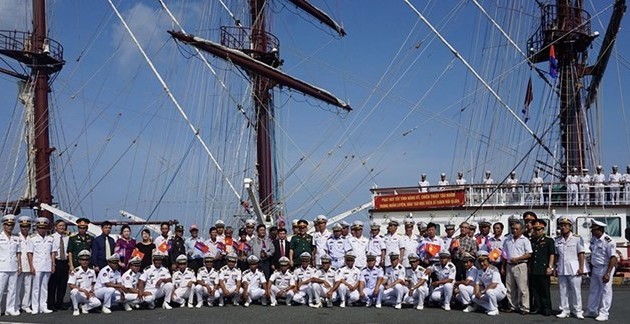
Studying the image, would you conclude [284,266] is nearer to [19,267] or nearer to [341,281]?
[341,281]

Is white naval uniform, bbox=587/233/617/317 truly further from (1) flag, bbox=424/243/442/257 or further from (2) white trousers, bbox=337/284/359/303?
(2) white trousers, bbox=337/284/359/303

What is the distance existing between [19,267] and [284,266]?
5605 mm

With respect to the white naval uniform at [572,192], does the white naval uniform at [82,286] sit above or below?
below

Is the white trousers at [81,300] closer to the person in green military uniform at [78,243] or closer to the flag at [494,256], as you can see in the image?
the person in green military uniform at [78,243]

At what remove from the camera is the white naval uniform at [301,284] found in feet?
49.3

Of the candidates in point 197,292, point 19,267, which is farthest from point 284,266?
point 19,267

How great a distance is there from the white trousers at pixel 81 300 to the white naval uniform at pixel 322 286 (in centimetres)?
462

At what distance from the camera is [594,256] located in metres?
13.0

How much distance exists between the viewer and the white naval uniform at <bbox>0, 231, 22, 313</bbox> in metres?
13.8

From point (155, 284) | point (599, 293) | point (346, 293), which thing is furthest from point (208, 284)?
point (599, 293)

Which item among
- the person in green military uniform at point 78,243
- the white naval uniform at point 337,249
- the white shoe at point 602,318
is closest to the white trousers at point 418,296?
the white naval uniform at point 337,249

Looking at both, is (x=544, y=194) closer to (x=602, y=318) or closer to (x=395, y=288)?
(x=395, y=288)

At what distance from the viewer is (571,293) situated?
519 inches

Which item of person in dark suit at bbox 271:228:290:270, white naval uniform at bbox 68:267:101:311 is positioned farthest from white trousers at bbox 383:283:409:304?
white naval uniform at bbox 68:267:101:311
